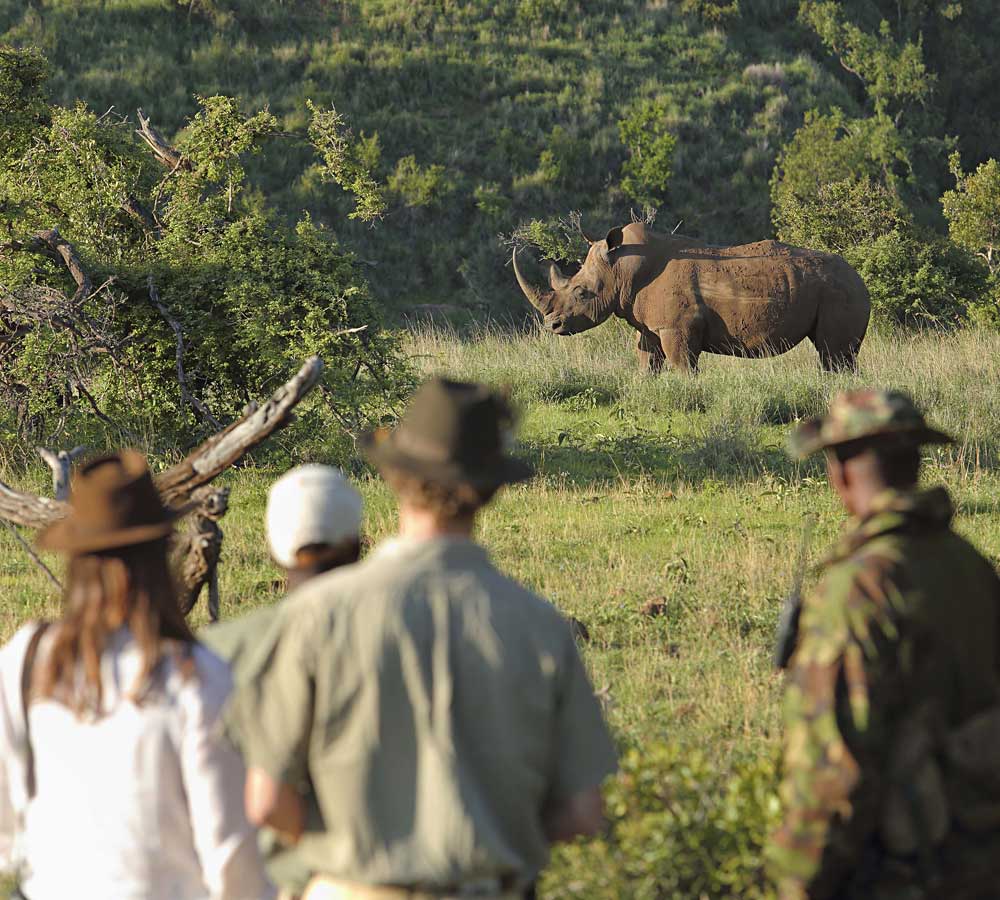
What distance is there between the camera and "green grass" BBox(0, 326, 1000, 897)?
22.9ft

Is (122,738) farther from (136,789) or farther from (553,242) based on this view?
(553,242)

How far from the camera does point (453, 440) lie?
302cm

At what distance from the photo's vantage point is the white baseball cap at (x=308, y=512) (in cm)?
356

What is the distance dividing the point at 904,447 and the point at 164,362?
9.78 m

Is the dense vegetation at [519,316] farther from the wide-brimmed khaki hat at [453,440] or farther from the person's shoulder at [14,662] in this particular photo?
the person's shoulder at [14,662]

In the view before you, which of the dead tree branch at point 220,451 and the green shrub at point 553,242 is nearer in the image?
the dead tree branch at point 220,451

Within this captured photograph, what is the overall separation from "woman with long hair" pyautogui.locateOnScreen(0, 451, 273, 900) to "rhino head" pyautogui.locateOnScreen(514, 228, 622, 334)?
14.1m

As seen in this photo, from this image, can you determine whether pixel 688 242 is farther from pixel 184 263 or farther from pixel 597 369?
pixel 184 263

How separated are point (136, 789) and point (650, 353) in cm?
1445

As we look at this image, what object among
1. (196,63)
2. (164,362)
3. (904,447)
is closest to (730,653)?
(904,447)

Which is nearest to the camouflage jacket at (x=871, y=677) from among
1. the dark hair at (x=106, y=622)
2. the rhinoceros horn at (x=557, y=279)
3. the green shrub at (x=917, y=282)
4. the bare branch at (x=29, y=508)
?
the dark hair at (x=106, y=622)

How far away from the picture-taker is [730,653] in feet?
24.4

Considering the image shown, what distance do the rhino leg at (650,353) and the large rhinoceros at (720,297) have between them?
12 mm

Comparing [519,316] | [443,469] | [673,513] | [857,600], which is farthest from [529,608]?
[519,316]
